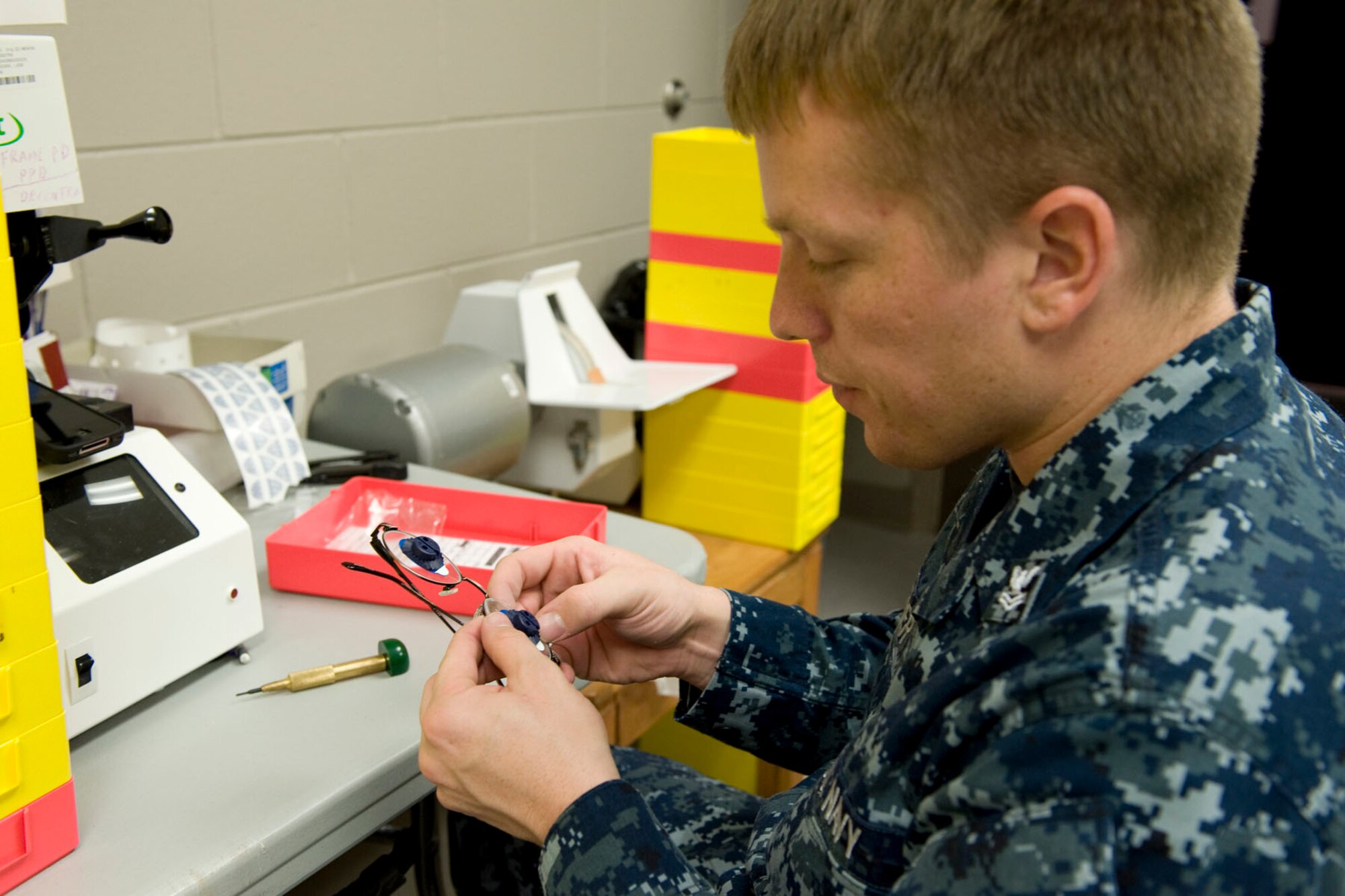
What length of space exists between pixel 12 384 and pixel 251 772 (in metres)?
0.33

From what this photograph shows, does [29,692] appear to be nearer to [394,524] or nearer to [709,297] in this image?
[394,524]

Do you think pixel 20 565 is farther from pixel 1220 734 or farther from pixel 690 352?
pixel 690 352

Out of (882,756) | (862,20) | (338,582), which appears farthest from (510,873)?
(862,20)

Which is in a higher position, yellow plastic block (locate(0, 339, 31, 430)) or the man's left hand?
yellow plastic block (locate(0, 339, 31, 430))

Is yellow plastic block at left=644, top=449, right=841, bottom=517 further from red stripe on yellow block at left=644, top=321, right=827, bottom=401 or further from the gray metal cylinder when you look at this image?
the gray metal cylinder

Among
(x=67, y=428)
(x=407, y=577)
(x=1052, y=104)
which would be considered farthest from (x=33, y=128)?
(x=1052, y=104)

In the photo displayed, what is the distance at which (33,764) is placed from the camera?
70 centimetres

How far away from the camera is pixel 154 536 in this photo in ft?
3.01

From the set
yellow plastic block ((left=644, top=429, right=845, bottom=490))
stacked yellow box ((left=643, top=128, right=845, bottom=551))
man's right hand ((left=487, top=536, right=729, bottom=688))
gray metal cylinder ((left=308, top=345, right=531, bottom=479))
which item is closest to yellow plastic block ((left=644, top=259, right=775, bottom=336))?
stacked yellow box ((left=643, top=128, right=845, bottom=551))

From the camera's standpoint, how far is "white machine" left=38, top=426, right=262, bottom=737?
0.83 metres

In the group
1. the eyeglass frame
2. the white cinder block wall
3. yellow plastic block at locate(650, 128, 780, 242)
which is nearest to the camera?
the eyeglass frame

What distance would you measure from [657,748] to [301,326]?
879 mm

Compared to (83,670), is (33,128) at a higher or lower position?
higher

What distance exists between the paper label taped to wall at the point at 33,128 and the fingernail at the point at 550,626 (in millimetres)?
544
